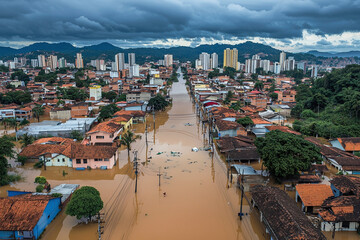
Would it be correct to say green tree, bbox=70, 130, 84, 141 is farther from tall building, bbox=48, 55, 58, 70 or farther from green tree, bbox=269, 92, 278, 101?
tall building, bbox=48, 55, 58, 70

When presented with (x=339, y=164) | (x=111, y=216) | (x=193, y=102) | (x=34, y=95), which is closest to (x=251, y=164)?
(x=339, y=164)

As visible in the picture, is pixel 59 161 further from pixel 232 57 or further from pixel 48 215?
pixel 232 57

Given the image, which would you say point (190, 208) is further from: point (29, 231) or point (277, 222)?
point (29, 231)

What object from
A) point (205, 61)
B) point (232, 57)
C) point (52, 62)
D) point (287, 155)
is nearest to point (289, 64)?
point (232, 57)

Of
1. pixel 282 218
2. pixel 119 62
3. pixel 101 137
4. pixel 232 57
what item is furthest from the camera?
pixel 232 57

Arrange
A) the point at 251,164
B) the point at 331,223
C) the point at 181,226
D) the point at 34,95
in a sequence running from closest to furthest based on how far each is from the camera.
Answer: the point at 331,223 < the point at 181,226 < the point at 251,164 < the point at 34,95

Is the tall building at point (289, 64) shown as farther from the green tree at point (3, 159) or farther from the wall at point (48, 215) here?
the wall at point (48, 215)
